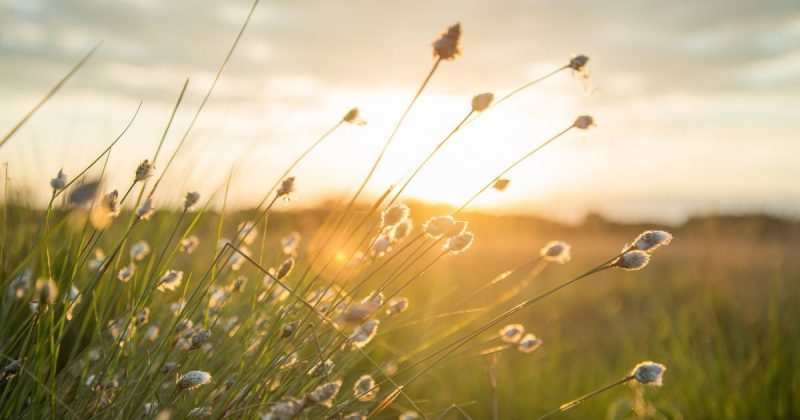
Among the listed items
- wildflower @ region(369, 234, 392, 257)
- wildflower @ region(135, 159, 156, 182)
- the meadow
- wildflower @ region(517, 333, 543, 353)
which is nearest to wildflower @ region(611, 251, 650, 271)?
the meadow

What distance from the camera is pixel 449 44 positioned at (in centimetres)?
156

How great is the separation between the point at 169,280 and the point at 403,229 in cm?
72

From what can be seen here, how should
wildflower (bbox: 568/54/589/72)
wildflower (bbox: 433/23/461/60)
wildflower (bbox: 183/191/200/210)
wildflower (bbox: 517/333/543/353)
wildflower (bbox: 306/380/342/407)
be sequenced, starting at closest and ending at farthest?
wildflower (bbox: 306/380/342/407), wildflower (bbox: 433/23/461/60), wildflower (bbox: 568/54/589/72), wildflower (bbox: 183/191/200/210), wildflower (bbox: 517/333/543/353)

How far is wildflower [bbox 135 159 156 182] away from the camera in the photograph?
1.73 metres

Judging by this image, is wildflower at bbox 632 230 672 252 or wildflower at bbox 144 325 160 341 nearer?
wildflower at bbox 632 230 672 252

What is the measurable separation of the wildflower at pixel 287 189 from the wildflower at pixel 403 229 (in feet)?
0.98

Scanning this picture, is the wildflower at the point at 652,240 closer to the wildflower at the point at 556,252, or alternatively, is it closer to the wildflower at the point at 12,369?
the wildflower at the point at 556,252

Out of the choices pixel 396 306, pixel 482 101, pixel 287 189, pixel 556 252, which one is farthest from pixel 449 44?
pixel 396 306

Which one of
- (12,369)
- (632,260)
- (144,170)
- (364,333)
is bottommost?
(12,369)

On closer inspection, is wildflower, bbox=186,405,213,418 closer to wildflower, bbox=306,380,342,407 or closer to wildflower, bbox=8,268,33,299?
wildflower, bbox=306,380,342,407

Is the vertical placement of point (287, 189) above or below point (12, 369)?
above

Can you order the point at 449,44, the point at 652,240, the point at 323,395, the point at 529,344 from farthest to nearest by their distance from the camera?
the point at 529,344 < the point at 652,240 < the point at 449,44 < the point at 323,395

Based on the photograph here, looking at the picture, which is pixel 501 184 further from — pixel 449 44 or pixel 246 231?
pixel 246 231

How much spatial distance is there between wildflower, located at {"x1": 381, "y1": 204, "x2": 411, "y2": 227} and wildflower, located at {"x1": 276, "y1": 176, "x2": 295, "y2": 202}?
10.5 inches
